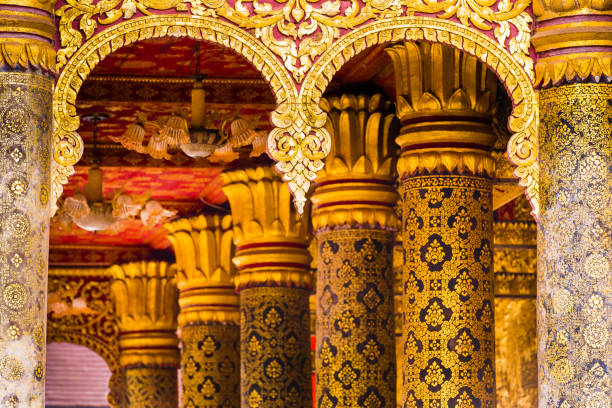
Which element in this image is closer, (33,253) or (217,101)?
(33,253)

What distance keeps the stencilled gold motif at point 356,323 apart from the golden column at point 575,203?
2679mm

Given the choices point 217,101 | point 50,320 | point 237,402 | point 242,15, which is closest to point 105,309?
point 50,320

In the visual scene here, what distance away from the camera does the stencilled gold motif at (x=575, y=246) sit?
5852mm

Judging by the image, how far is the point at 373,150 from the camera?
9.00 metres

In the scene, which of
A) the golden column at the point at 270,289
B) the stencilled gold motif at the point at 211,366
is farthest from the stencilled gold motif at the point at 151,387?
the golden column at the point at 270,289

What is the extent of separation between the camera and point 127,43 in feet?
19.7

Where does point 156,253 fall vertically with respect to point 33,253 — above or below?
above

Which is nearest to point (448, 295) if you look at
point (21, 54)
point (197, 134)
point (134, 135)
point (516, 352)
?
point (197, 134)

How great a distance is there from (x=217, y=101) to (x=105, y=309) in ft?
21.9

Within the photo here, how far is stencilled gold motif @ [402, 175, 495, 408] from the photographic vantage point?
23.7 ft

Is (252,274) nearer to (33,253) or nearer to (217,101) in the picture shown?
(217,101)

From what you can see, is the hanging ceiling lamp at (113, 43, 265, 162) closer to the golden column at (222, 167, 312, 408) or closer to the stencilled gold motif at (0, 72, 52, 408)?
the golden column at (222, 167, 312, 408)

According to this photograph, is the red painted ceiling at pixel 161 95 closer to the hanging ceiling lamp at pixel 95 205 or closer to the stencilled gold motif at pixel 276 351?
the hanging ceiling lamp at pixel 95 205

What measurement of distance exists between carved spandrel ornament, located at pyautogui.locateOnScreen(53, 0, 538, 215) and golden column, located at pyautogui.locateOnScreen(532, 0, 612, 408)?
9 cm
